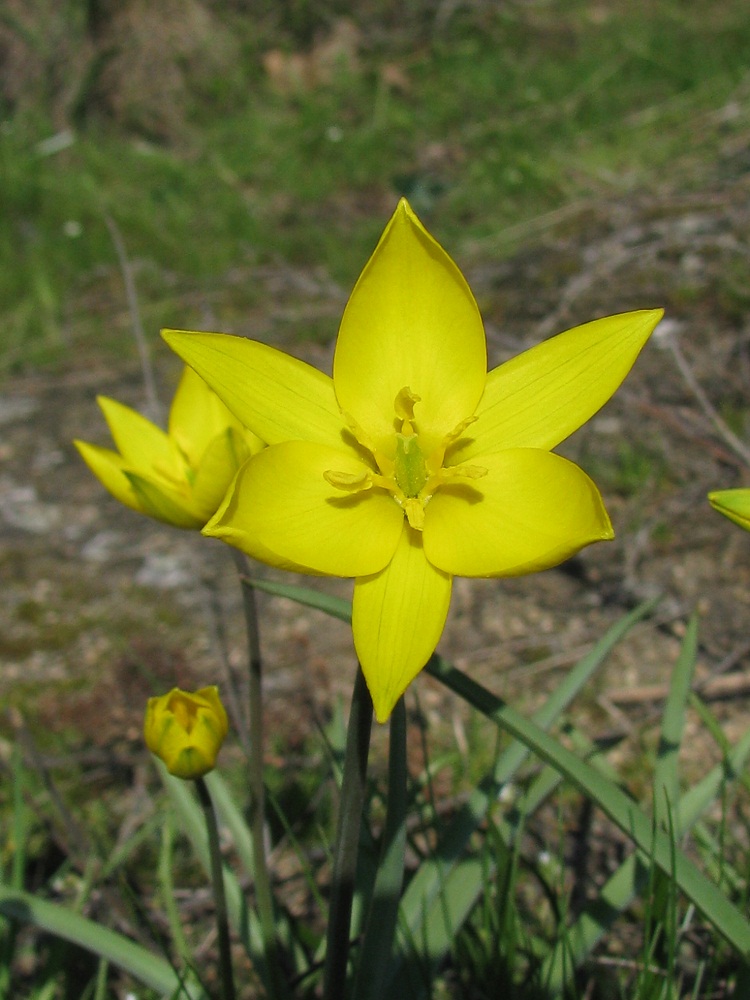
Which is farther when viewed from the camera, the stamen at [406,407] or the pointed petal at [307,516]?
the stamen at [406,407]

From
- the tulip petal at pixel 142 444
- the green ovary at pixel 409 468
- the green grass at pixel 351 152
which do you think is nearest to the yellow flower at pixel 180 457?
the tulip petal at pixel 142 444

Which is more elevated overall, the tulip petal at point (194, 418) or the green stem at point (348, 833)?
the tulip petal at point (194, 418)

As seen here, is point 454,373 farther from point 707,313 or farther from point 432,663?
point 707,313

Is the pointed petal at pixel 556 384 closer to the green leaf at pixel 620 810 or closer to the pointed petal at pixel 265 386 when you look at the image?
the pointed petal at pixel 265 386

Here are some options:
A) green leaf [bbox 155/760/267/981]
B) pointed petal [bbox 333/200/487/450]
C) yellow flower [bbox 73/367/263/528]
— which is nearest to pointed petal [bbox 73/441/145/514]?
yellow flower [bbox 73/367/263/528]

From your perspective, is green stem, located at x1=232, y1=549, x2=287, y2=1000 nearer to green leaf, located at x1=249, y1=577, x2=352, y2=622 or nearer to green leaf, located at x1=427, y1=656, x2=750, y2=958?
green leaf, located at x1=249, y1=577, x2=352, y2=622

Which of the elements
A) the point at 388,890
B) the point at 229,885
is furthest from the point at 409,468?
the point at 229,885
